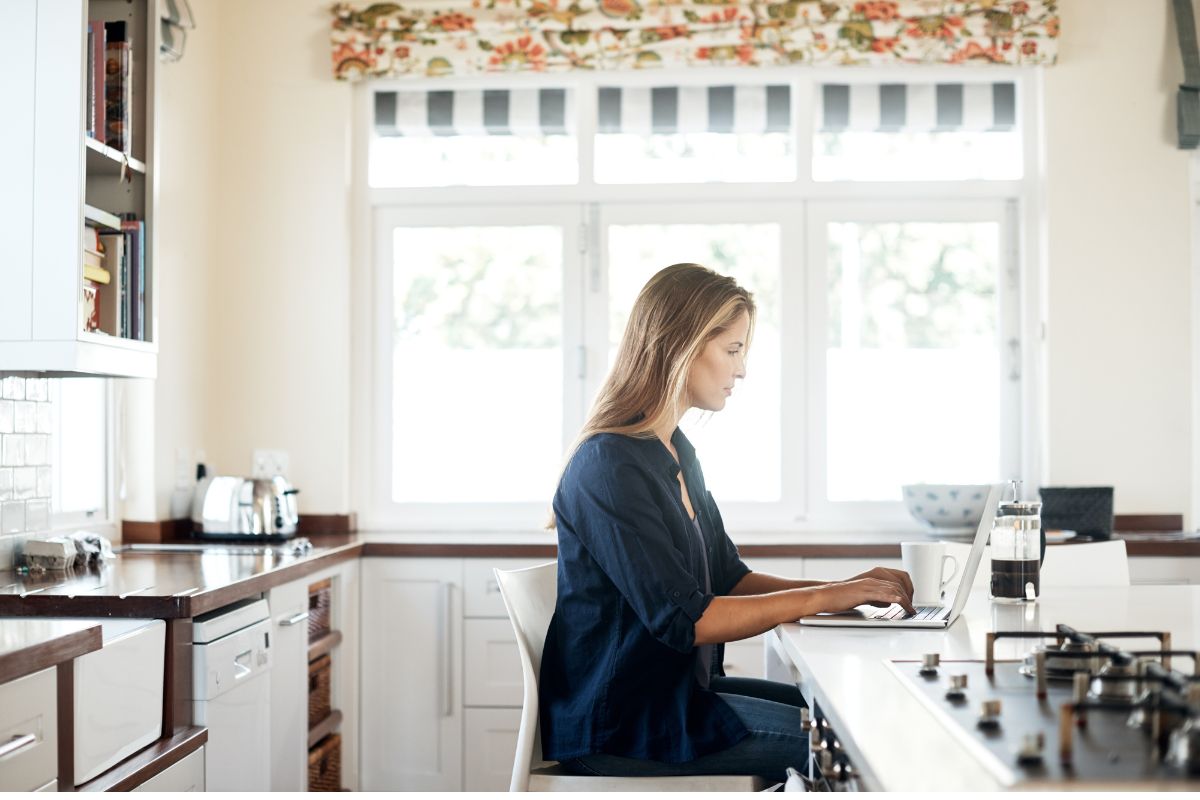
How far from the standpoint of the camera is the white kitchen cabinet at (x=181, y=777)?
2202 mm

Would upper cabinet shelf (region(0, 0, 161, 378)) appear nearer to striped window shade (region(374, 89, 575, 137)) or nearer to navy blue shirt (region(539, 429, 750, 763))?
navy blue shirt (region(539, 429, 750, 763))

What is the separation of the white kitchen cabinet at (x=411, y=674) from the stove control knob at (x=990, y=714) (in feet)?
8.11

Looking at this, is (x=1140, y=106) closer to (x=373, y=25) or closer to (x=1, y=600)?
(x=373, y=25)

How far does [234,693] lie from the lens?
257 cm

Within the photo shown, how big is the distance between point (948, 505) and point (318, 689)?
5.96 feet

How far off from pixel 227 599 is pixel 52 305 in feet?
2.18

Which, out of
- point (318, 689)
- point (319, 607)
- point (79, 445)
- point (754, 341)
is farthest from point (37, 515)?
point (754, 341)

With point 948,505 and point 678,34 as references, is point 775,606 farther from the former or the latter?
point 678,34

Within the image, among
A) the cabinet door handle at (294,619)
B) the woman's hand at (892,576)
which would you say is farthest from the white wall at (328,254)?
the woman's hand at (892,576)

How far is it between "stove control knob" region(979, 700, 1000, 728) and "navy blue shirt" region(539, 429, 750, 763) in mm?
677

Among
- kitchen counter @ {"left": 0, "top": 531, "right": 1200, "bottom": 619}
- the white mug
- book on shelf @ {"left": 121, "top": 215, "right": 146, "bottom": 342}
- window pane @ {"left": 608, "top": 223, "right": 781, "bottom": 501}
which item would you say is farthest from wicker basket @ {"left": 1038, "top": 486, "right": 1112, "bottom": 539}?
book on shelf @ {"left": 121, "top": 215, "right": 146, "bottom": 342}

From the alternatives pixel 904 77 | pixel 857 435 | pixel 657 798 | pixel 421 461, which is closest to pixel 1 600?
pixel 657 798

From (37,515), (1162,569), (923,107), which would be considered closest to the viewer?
(37,515)

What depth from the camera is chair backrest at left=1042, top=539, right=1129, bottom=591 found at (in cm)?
250
